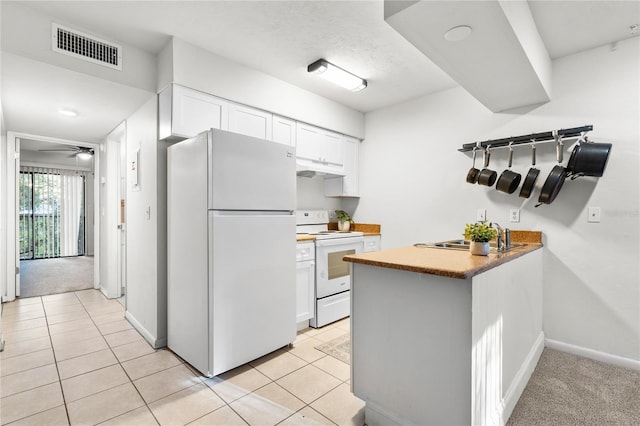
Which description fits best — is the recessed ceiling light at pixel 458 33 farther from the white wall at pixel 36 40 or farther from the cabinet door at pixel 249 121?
the white wall at pixel 36 40

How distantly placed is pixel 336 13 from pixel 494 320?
2.07 meters

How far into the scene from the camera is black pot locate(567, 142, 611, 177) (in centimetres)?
229

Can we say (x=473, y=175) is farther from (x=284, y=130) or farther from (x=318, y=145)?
(x=284, y=130)

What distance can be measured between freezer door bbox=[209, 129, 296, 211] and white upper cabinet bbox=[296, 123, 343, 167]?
0.79 m

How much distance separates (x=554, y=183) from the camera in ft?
8.04

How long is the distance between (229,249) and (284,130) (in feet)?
4.91

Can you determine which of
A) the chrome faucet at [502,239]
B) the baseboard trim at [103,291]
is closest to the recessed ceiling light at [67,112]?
the baseboard trim at [103,291]

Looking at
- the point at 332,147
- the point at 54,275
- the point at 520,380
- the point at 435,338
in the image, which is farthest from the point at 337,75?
the point at 54,275

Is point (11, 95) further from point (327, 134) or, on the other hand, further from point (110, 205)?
point (327, 134)

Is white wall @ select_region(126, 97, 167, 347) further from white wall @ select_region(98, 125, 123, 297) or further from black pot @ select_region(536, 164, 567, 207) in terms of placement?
black pot @ select_region(536, 164, 567, 207)

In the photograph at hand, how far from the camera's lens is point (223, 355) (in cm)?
214

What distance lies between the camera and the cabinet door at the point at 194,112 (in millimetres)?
2387


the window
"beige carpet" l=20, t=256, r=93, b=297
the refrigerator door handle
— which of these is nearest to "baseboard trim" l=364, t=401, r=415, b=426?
the refrigerator door handle

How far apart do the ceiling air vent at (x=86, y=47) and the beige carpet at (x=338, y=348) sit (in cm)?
273
